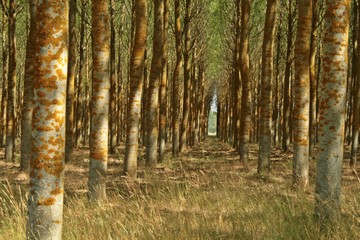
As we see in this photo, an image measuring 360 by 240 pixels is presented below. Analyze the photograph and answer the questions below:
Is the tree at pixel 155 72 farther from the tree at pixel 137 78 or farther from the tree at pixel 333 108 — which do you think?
the tree at pixel 333 108

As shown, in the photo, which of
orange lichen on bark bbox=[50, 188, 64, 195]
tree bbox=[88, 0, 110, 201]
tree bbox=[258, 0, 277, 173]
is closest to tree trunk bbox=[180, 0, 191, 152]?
tree bbox=[258, 0, 277, 173]

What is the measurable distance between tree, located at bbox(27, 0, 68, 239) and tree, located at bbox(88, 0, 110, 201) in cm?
336

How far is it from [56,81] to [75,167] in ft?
31.8

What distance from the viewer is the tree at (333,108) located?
15.0ft

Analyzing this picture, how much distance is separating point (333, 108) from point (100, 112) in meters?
3.80

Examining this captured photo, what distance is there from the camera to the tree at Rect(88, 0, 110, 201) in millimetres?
6688

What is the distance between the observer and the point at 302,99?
314 inches

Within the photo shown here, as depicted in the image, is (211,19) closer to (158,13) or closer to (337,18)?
(158,13)

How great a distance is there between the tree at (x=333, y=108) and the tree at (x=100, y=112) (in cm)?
362

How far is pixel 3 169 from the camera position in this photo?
11.6 metres

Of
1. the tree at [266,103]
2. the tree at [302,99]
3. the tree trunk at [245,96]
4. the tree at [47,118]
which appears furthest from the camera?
→ the tree trunk at [245,96]

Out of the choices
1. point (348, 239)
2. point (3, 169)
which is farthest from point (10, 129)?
point (348, 239)

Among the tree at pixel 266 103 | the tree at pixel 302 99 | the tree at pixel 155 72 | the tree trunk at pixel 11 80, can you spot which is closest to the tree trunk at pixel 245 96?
the tree at pixel 266 103

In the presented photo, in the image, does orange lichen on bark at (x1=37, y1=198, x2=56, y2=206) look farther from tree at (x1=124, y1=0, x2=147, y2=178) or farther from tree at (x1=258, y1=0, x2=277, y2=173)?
tree at (x1=258, y1=0, x2=277, y2=173)
